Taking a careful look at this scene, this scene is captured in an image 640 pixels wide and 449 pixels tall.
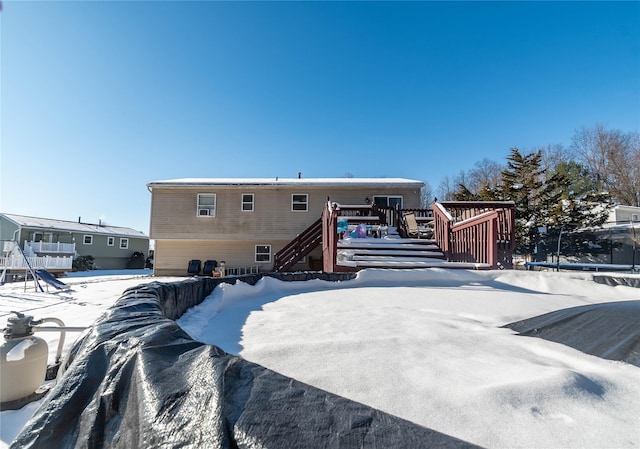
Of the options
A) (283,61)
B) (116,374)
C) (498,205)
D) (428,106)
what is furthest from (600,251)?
(116,374)

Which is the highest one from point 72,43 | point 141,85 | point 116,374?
point 141,85

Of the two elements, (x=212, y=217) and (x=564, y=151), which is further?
(x=564, y=151)

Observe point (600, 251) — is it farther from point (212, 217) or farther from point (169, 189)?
point (169, 189)

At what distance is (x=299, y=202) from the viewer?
1184cm

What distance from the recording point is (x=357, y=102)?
41.1ft

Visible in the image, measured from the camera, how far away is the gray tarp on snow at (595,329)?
53.6 inches

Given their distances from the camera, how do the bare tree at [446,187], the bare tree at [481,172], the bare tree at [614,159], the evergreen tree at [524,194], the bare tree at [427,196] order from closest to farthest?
the evergreen tree at [524,194] → the bare tree at [614,159] → the bare tree at [481,172] → the bare tree at [427,196] → the bare tree at [446,187]

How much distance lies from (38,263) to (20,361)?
14986 mm

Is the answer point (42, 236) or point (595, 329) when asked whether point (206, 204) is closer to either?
point (595, 329)

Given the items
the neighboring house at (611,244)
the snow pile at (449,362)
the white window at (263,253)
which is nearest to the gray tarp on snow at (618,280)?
the snow pile at (449,362)

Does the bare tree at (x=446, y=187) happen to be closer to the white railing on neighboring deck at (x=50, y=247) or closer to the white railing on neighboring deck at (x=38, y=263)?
the white railing on neighboring deck at (x=38, y=263)

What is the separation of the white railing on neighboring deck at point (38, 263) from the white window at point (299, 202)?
408 inches

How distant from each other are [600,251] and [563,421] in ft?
60.2

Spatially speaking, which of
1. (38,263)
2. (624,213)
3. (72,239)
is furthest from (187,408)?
(72,239)
